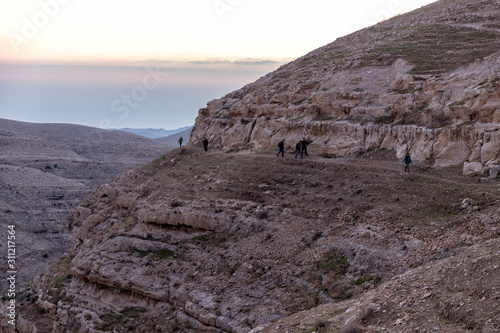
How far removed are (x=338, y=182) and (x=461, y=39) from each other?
15.6 metres

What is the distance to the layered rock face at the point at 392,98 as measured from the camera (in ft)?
77.0

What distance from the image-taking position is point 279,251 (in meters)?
22.1

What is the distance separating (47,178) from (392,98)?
54646mm

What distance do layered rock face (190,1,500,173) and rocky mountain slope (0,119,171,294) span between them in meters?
22.9

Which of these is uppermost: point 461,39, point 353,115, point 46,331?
point 461,39

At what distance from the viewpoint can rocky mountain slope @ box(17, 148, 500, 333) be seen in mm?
14516

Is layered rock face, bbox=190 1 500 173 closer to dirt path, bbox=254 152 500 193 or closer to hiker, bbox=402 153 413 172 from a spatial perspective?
dirt path, bbox=254 152 500 193

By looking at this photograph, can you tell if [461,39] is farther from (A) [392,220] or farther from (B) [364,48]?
(A) [392,220]

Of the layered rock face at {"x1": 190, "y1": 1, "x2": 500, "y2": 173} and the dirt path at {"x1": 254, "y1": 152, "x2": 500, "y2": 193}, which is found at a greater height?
the layered rock face at {"x1": 190, "y1": 1, "x2": 500, "y2": 173}

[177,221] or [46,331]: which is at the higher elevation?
[177,221]

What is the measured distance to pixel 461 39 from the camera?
1348 inches

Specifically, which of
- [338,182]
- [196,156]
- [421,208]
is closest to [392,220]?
[421,208]

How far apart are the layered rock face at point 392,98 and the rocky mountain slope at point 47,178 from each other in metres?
22.9

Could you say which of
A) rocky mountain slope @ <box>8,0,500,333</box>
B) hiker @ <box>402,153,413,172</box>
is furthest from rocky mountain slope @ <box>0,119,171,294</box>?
hiker @ <box>402,153,413,172</box>
